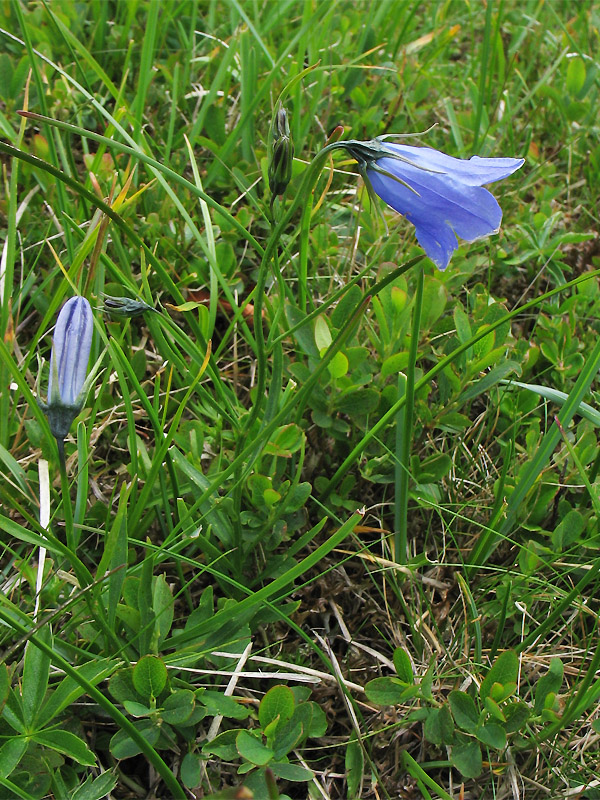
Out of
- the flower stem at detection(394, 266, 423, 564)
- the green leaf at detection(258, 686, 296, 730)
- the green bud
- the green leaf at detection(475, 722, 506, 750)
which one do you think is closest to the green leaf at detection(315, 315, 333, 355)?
the flower stem at detection(394, 266, 423, 564)

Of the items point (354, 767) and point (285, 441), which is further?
point (285, 441)

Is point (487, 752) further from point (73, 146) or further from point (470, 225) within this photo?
point (73, 146)

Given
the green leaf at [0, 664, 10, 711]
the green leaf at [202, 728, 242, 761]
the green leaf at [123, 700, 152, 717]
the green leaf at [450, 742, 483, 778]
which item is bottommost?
the green leaf at [450, 742, 483, 778]

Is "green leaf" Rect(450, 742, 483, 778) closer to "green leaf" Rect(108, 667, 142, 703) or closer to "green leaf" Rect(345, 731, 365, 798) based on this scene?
"green leaf" Rect(345, 731, 365, 798)

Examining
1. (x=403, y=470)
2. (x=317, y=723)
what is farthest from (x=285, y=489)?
(x=317, y=723)

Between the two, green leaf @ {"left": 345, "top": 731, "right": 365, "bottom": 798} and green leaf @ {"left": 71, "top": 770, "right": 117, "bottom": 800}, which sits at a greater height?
green leaf @ {"left": 71, "top": 770, "right": 117, "bottom": 800}

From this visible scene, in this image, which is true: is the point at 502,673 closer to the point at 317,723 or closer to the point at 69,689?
the point at 317,723
